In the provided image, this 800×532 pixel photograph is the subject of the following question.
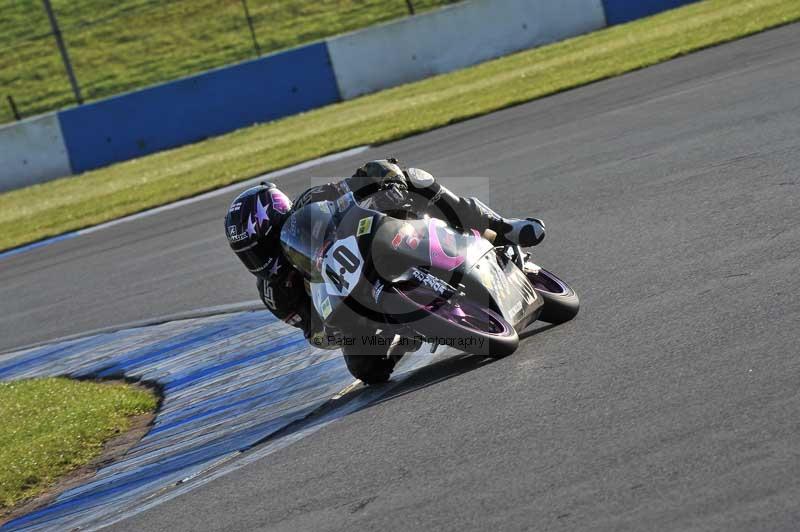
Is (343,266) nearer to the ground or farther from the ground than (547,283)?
farther from the ground

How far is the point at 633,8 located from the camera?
2328 centimetres

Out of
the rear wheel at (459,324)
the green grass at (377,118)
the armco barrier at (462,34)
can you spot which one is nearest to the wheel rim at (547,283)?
the rear wheel at (459,324)

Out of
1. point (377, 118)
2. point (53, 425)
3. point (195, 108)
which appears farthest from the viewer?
point (195, 108)

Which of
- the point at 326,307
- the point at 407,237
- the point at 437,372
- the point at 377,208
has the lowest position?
the point at 437,372

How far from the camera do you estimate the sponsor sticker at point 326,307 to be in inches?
238

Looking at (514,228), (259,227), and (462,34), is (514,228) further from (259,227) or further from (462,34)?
(462,34)

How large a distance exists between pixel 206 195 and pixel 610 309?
1055 cm

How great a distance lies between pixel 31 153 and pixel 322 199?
18367 mm

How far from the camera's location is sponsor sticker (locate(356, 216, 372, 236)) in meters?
5.95

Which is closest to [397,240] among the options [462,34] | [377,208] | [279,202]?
[377,208]

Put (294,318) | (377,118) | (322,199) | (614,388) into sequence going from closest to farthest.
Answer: (614,388) → (322,199) → (294,318) → (377,118)

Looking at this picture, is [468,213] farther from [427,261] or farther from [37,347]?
[37,347]

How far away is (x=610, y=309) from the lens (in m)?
6.28

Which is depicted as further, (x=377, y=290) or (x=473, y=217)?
(x=473, y=217)
